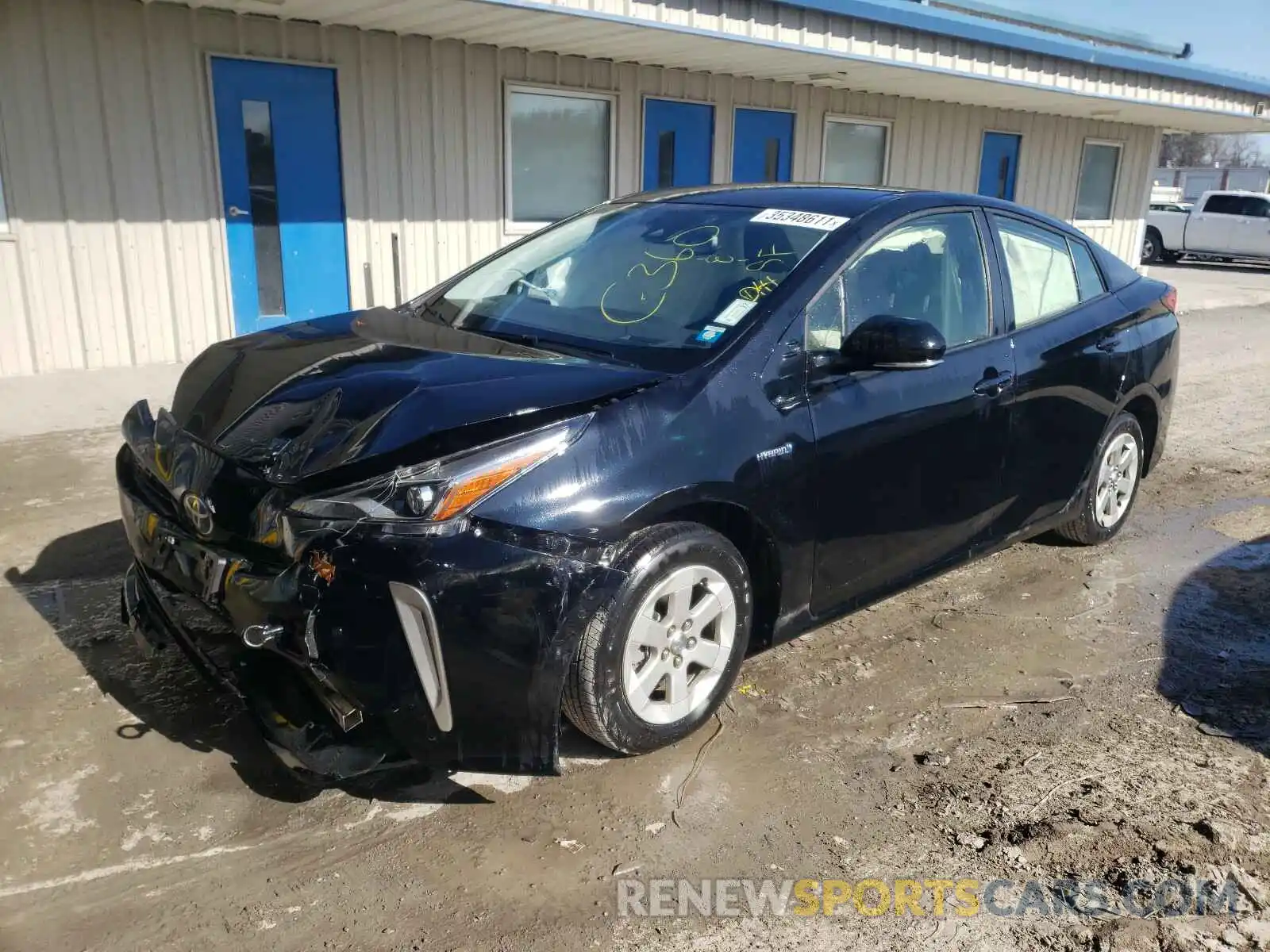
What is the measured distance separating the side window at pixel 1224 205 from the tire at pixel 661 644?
26464mm

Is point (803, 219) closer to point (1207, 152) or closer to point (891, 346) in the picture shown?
point (891, 346)

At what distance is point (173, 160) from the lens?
7738 mm

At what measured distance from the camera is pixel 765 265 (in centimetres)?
344

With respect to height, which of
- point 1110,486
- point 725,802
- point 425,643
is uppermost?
point 425,643

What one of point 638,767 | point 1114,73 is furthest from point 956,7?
point 638,767

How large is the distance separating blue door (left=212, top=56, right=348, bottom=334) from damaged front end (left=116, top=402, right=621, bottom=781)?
5821 millimetres

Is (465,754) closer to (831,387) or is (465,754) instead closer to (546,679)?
(546,679)

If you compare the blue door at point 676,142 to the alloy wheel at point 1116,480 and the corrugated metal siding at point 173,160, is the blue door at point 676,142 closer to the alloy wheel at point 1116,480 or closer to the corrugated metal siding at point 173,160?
the corrugated metal siding at point 173,160

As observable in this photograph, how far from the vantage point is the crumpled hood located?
2.69 m

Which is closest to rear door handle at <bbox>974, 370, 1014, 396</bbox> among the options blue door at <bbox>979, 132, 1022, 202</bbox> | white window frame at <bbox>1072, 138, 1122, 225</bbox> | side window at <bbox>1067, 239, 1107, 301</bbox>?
side window at <bbox>1067, 239, 1107, 301</bbox>

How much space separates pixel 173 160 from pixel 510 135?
314 cm

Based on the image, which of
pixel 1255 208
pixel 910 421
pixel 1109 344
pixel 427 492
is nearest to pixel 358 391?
pixel 427 492

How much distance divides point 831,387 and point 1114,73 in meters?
12.1

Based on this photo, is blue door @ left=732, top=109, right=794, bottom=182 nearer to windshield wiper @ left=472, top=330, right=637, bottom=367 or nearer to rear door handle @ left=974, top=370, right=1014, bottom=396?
rear door handle @ left=974, top=370, right=1014, bottom=396
